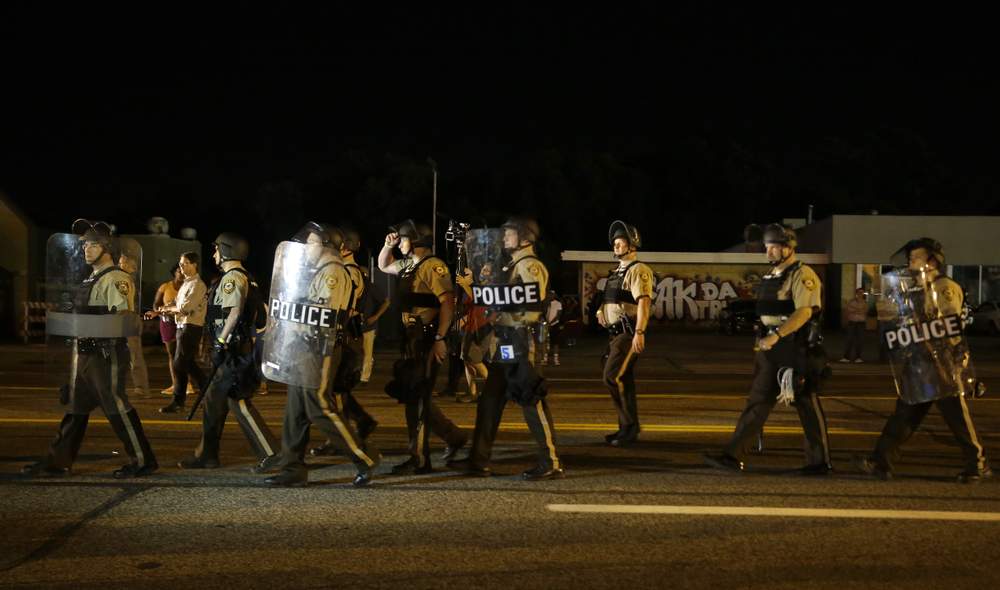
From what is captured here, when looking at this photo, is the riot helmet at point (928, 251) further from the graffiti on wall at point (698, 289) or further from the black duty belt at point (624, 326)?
the graffiti on wall at point (698, 289)

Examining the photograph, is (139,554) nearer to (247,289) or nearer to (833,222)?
(247,289)

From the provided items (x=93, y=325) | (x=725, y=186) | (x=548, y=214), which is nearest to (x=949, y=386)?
(x=93, y=325)

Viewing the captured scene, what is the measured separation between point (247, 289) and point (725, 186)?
199 ft

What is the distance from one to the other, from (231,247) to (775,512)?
4.42 m

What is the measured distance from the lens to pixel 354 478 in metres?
7.50

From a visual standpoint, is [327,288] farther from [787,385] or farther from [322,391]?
[787,385]

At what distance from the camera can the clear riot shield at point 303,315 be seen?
7.04 metres

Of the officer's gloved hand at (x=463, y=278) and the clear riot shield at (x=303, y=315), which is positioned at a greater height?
the officer's gloved hand at (x=463, y=278)

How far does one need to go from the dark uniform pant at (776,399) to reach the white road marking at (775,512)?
1.05 metres

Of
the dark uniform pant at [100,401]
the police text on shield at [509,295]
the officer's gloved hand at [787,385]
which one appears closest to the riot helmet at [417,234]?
the police text on shield at [509,295]

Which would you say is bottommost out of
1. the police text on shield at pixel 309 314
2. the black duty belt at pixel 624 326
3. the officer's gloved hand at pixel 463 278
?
the black duty belt at pixel 624 326

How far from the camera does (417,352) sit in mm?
7773

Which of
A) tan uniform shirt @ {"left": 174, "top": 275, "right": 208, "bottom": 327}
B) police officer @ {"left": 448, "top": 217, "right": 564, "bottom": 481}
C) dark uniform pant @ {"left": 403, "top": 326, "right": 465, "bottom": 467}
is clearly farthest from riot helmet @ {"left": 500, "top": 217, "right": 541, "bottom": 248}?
tan uniform shirt @ {"left": 174, "top": 275, "right": 208, "bottom": 327}

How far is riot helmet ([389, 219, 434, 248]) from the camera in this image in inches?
317
